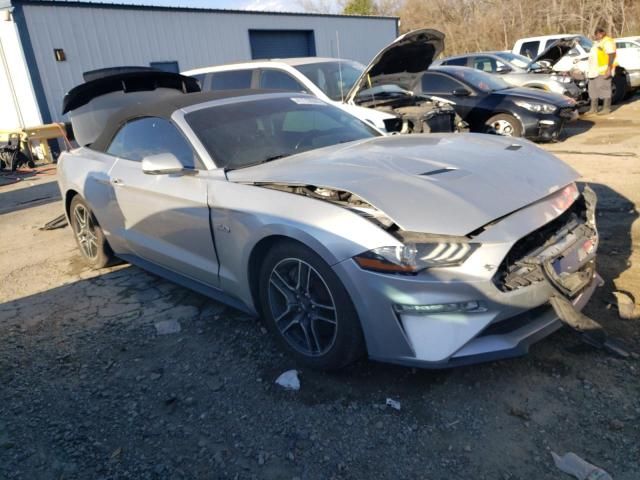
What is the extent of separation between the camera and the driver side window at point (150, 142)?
3.68 meters

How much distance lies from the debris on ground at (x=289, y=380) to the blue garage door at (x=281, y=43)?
1759 cm

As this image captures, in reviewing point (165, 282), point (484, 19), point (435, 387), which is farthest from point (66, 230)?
point (484, 19)

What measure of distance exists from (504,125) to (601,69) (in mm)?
4913

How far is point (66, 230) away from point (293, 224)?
516 cm

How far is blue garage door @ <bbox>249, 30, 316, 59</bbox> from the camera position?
1889 centimetres

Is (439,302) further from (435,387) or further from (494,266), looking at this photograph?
(435,387)

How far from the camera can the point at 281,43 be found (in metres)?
19.9

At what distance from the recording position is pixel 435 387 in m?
2.77

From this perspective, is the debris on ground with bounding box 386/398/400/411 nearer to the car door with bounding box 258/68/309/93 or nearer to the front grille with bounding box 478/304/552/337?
the front grille with bounding box 478/304/552/337

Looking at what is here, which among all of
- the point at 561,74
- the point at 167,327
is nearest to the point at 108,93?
the point at 167,327

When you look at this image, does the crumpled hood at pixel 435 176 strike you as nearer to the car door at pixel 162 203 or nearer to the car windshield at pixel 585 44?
the car door at pixel 162 203

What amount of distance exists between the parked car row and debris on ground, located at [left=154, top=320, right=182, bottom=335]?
327 cm

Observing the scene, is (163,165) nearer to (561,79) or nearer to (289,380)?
(289,380)

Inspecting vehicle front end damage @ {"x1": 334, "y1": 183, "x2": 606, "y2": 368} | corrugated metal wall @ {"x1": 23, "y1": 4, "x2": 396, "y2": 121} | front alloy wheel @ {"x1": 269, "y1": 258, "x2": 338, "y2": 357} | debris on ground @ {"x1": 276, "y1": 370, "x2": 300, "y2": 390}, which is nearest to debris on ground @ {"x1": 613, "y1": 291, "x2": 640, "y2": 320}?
vehicle front end damage @ {"x1": 334, "y1": 183, "x2": 606, "y2": 368}
